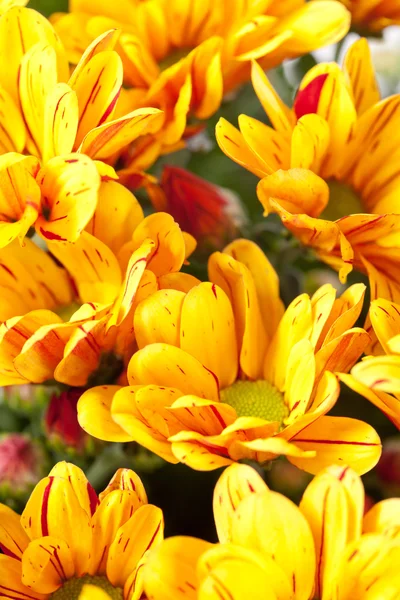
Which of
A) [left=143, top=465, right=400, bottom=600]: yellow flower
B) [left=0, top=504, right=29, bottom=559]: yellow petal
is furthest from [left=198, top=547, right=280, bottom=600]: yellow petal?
[left=0, top=504, right=29, bottom=559]: yellow petal

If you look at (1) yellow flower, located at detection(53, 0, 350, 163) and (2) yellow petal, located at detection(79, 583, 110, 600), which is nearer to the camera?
(2) yellow petal, located at detection(79, 583, 110, 600)

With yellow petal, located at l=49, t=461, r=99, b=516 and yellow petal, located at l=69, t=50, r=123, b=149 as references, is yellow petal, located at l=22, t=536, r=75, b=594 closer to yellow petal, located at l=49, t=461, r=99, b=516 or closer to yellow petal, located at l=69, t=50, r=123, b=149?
yellow petal, located at l=49, t=461, r=99, b=516

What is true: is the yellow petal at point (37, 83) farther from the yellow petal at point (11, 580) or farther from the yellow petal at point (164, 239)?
the yellow petal at point (11, 580)

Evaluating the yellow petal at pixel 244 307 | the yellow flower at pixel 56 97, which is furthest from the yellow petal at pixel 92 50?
the yellow petal at pixel 244 307

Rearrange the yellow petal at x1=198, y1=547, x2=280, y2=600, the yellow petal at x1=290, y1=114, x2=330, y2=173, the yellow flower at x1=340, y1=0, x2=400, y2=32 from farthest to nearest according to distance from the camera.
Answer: the yellow flower at x1=340, y1=0, x2=400, y2=32
the yellow petal at x1=290, y1=114, x2=330, y2=173
the yellow petal at x1=198, y1=547, x2=280, y2=600

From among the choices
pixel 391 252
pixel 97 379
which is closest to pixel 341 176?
pixel 391 252

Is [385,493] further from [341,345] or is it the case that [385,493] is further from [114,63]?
[114,63]
